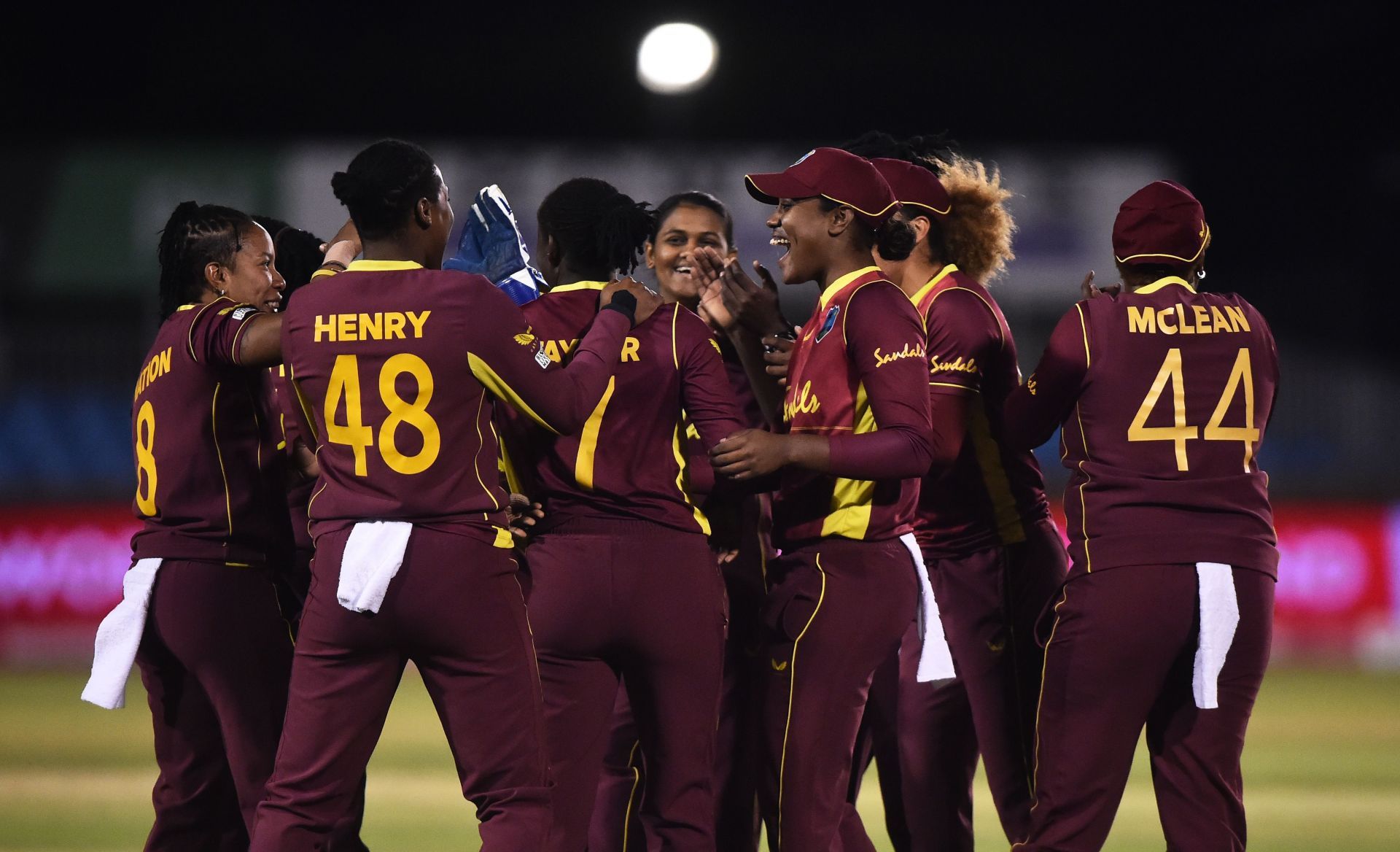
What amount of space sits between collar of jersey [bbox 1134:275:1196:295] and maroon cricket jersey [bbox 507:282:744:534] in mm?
1208

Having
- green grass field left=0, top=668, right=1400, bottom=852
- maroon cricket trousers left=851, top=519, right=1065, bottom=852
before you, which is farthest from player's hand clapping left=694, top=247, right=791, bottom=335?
green grass field left=0, top=668, right=1400, bottom=852

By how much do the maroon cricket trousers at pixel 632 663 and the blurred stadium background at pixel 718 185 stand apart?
9.20 ft

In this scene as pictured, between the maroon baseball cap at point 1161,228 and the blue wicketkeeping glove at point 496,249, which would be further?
the blue wicketkeeping glove at point 496,249

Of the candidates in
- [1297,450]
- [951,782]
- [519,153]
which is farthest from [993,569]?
[519,153]

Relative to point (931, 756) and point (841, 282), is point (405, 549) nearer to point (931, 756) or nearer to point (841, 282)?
point (841, 282)

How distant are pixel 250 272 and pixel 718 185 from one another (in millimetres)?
12730

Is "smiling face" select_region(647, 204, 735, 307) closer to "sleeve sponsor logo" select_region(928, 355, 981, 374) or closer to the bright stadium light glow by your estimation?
"sleeve sponsor logo" select_region(928, 355, 981, 374)

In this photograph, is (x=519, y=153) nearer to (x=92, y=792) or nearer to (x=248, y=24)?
(x=248, y=24)

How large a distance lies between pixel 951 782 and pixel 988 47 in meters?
19.2

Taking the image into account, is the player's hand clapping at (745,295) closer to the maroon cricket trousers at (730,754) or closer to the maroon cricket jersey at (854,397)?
the maroon cricket jersey at (854,397)

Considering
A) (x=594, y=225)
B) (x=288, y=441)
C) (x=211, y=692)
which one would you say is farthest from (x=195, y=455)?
(x=594, y=225)

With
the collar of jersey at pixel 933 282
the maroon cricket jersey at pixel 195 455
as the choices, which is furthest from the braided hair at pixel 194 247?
the collar of jersey at pixel 933 282

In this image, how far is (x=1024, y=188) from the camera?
1758 cm

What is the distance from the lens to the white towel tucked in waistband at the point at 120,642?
4508 millimetres
